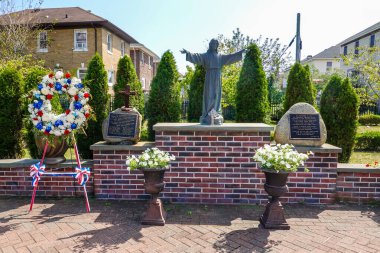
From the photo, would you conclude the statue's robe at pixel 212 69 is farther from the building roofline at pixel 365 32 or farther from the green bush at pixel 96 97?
the building roofline at pixel 365 32

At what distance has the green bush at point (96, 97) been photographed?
6.67m

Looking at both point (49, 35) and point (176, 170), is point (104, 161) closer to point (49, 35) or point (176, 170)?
point (176, 170)

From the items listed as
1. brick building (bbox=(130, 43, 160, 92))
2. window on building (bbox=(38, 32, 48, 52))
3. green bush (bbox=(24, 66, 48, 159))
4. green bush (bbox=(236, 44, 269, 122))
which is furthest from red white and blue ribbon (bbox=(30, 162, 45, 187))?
brick building (bbox=(130, 43, 160, 92))

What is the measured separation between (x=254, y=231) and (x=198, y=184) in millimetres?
1342

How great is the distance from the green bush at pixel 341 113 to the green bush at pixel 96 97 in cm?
515

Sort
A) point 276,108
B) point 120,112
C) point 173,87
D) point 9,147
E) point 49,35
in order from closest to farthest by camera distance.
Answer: point 120,112 < point 9,147 < point 173,87 < point 276,108 < point 49,35

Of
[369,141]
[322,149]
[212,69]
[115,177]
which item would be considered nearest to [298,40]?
[369,141]

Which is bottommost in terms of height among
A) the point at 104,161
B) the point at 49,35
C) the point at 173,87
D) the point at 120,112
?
the point at 104,161

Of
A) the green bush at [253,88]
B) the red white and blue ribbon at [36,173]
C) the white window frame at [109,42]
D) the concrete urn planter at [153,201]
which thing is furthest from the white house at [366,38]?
the red white and blue ribbon at [36,173]

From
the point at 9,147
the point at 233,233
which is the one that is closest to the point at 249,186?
the point at 233,233

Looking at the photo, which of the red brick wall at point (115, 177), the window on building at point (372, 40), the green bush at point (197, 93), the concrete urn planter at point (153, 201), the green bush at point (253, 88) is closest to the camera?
the concrete urn planter at point (153, 201)

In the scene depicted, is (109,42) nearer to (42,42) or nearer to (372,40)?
(42,42)

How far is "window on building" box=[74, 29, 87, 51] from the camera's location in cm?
1891

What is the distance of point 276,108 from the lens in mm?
17062
